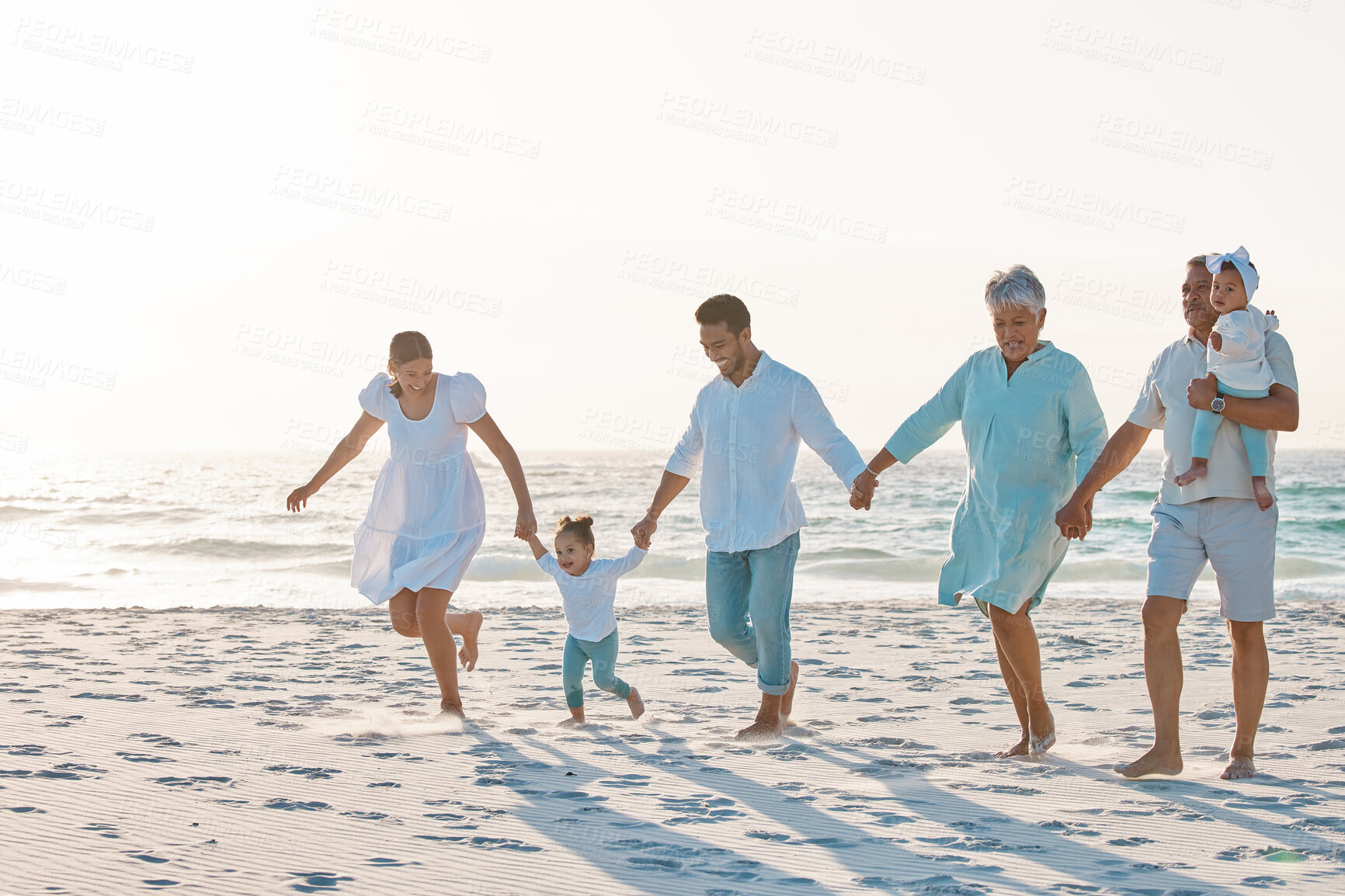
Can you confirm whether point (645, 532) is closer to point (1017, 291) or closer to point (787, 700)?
point (787, 700)

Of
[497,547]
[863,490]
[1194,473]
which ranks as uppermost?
[1194,473]

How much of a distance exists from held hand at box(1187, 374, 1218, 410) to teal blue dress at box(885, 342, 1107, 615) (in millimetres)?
382

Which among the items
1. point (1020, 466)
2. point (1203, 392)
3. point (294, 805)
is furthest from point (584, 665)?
point (1203, 392)

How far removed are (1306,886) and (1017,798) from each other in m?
1.14

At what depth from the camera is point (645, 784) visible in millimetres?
4418

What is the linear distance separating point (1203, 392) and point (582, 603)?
3.02 m

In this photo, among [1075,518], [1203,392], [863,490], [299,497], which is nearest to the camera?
[1203,392]

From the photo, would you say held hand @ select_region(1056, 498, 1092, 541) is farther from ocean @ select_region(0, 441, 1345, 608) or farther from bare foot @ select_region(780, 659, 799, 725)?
ocean @ select_region(0, 441, 1345, 608)

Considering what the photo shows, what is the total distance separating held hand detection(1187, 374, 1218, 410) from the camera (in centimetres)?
423

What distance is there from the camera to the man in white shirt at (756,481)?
5.26 metres

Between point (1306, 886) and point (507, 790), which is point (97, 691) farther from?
point (1306, 886)

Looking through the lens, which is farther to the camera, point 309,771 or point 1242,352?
point 309,771

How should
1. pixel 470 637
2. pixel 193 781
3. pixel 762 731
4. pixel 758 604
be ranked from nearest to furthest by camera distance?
1. pixel 193 781
2. pixel 758 604
3. pixel 762 731
4. pixel 470 637

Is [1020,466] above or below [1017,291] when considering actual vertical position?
below
